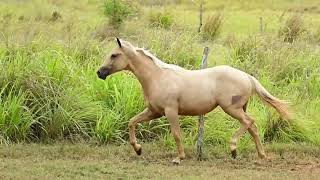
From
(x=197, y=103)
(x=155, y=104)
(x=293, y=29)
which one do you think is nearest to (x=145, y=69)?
(x=155, y=104)

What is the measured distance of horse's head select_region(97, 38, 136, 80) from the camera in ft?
28.9

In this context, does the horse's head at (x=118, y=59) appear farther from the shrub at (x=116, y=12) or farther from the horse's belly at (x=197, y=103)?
the shrub at (x=116, y=12)

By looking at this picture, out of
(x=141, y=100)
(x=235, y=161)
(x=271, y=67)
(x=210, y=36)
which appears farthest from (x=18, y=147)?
(x=210, y=36)

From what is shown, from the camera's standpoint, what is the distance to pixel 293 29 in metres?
16.9

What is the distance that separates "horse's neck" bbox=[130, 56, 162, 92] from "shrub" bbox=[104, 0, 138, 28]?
1029 cm

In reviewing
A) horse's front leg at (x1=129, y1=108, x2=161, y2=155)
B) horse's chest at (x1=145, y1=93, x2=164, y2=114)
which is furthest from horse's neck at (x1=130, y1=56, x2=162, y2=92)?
horse's front leg at (x1=129, y1=108, x2=161, y2=155)

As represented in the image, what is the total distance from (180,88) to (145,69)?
50 centimetres

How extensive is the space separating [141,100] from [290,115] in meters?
2.35

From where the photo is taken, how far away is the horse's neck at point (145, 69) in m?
8.88

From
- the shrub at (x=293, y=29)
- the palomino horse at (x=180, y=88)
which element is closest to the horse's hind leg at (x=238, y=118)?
the palomino horse at (x=180, y=88)

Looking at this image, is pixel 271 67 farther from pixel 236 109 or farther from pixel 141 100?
pixel 236 109

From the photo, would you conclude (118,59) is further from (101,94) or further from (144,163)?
(101,94)

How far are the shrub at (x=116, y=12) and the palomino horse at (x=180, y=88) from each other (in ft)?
33.9

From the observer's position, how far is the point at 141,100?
420 inches
